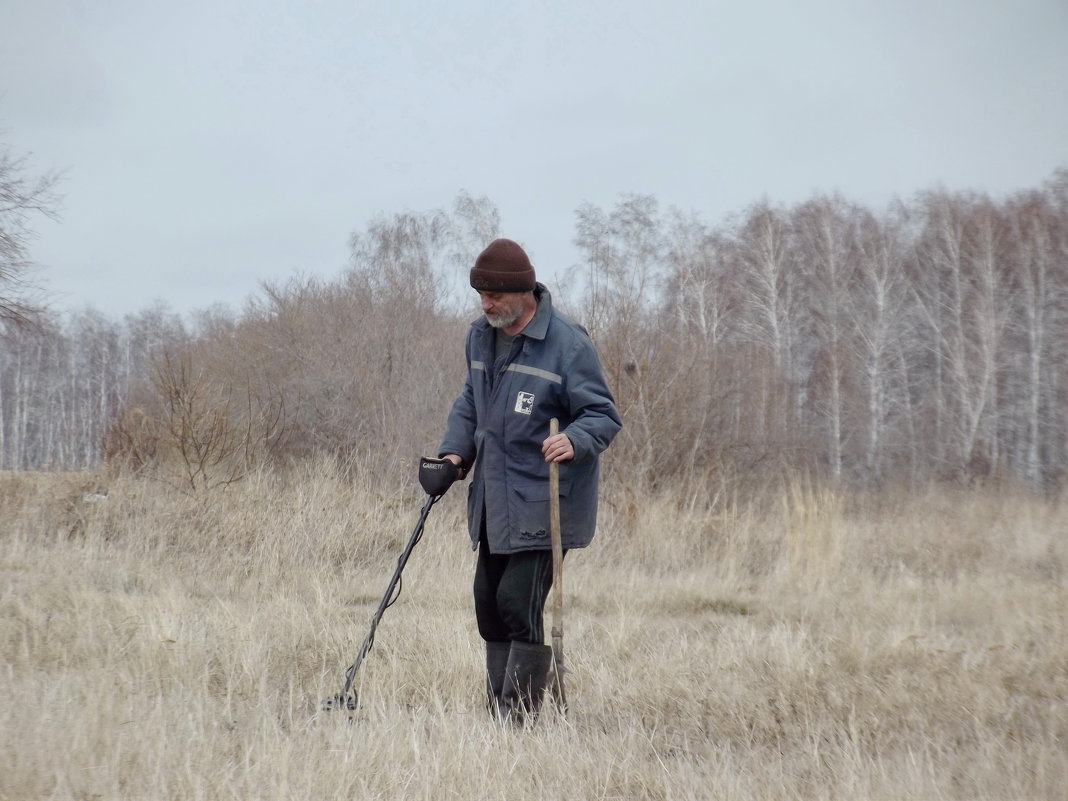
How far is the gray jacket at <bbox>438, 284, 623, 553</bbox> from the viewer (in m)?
4.00

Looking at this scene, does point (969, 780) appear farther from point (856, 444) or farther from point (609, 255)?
point (856, 444)

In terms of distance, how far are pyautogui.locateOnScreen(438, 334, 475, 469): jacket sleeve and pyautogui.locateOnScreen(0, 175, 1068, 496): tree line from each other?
6784 millimetres

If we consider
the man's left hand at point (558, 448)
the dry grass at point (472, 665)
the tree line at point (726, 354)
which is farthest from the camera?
the tree line at point (726, 354)

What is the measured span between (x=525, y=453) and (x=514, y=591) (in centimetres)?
54

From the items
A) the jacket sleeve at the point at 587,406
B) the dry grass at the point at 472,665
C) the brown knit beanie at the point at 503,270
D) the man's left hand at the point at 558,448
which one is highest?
the brown knit beanie at the point at 503,270

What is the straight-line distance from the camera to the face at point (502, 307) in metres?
4.06

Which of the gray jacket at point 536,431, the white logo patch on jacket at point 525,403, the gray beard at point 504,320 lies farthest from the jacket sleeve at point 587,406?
the gray beard at point 504,320

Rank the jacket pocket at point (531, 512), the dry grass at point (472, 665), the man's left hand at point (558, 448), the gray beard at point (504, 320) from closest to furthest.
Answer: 1. the dry grass at point (472, 665)
2. the man's left hand at point (558, 448)
3. the jacket pocket at point (531, 512)
4. the gray beard at point (504, 320)

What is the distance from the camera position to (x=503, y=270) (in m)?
4.02

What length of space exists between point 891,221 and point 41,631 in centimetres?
3026

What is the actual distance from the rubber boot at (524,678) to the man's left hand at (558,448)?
0.78 m

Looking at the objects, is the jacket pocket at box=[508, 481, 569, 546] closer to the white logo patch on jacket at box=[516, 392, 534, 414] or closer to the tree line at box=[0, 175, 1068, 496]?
the white logo patch on jacket at box=[516, 392, 534, 414]

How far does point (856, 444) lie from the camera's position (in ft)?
99.9

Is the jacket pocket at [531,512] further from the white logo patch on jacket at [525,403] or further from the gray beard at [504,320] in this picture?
the gray beard at [504,320]
